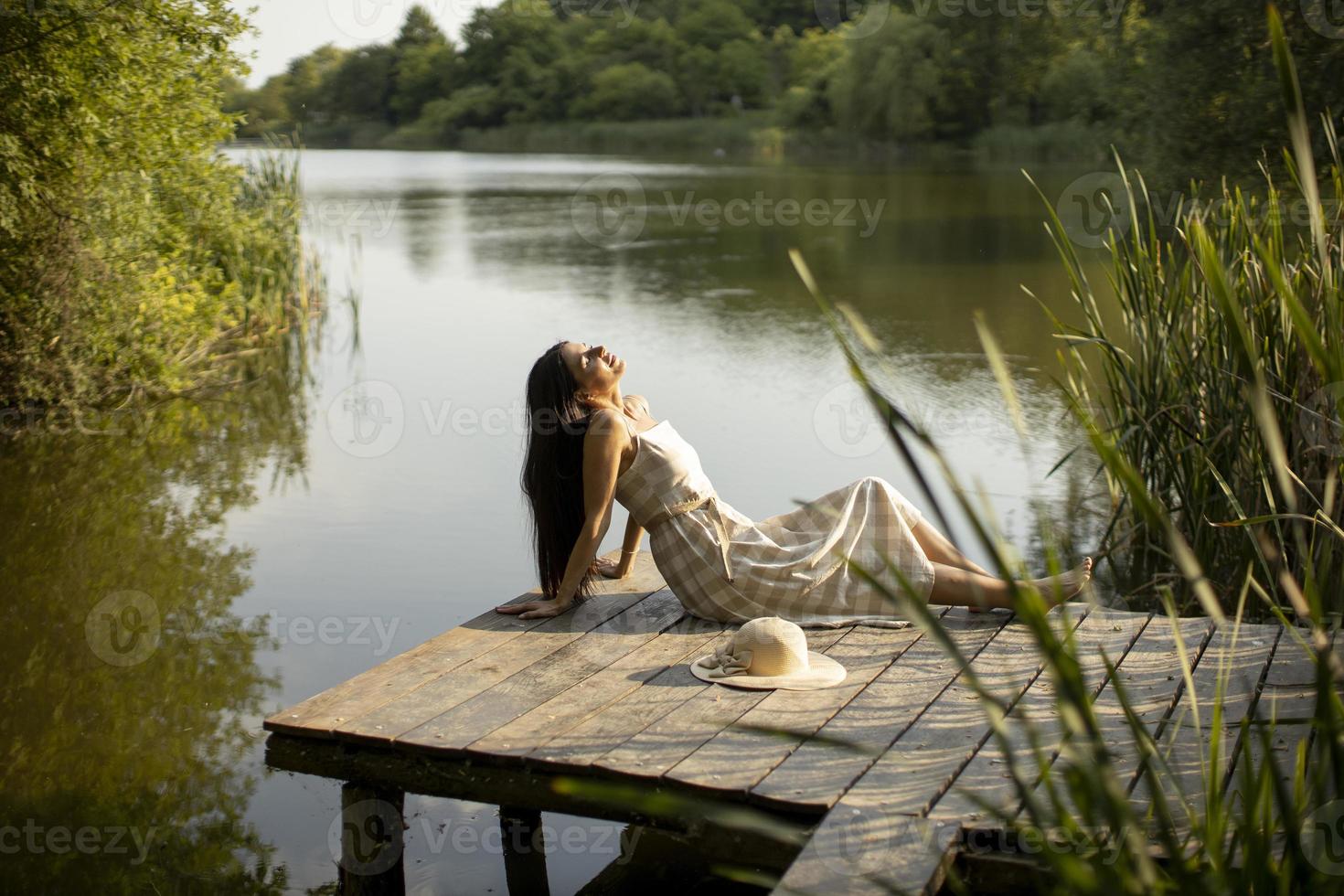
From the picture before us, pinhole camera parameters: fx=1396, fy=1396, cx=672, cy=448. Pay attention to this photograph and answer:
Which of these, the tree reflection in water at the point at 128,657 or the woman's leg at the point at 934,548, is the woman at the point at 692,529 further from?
the tree reflection in water at the point at 128,657

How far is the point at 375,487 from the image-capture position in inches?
271

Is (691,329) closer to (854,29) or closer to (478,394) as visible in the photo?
(478,394)

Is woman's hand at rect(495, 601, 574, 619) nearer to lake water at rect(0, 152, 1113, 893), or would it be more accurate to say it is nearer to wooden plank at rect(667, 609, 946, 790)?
lake water at rect(0, 152, 1113, 893)

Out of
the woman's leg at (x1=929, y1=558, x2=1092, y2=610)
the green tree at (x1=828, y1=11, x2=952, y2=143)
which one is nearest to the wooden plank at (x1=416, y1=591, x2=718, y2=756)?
the woman's leg at (x1=929, y1=558, x2=1092, y2=610)

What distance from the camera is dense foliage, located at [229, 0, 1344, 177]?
12.2m

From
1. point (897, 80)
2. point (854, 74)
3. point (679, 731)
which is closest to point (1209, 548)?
point (679, 731)

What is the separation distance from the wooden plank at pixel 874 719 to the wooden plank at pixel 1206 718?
454 mm

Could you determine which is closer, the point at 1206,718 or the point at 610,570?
the point at 1206,718

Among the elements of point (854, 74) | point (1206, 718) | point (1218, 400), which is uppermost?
point (854, 74)

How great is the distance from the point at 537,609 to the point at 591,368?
68cm

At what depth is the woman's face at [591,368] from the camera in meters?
3.85

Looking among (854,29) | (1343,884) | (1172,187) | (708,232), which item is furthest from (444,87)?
(1343,884)

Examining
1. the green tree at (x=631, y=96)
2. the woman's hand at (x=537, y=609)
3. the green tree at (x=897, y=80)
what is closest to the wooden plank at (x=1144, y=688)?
the woman's hand at (x=537, y=609)

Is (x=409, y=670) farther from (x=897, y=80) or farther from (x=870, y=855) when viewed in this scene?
(x=897, y=80)
